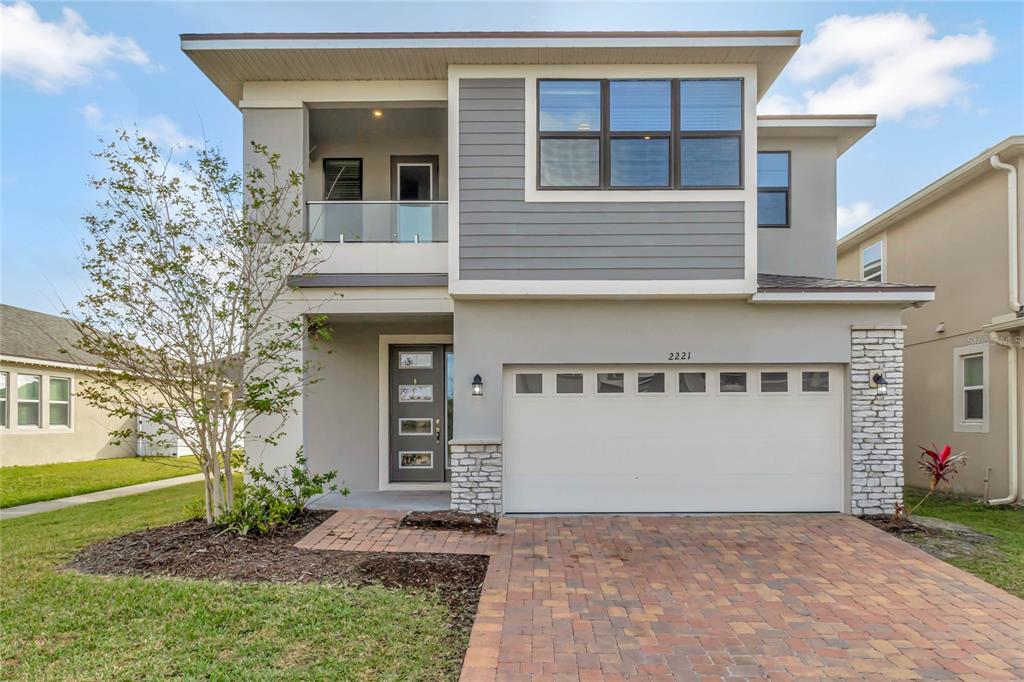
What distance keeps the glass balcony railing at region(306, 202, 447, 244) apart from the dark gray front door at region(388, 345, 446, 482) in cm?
204

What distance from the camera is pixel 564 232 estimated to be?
7.84 m

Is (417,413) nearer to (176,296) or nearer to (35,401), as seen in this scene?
(176,296)

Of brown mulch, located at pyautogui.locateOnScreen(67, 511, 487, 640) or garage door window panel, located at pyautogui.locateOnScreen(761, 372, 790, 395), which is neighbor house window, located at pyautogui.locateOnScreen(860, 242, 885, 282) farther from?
brown mulch, located at pyautogui.locateOnScreen(67, 511, 487, 640)

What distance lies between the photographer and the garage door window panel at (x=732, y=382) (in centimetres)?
812

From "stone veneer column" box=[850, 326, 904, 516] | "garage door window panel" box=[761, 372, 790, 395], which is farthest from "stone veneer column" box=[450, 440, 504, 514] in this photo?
"stone veneer column" box=[850, 326, 904, 516]

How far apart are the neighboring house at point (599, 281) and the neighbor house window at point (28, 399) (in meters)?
10.5

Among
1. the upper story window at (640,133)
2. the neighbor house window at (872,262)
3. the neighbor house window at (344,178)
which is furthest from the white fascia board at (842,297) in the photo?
the neighbor house window at (344,178)

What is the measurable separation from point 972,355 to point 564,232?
320 inches

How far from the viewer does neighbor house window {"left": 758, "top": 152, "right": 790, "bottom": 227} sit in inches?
398

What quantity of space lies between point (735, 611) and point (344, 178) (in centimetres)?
847

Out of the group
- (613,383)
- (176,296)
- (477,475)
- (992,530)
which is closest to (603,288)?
(613,383)

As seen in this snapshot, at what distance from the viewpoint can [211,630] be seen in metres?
4.27

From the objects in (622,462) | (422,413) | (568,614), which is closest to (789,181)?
(622,462)

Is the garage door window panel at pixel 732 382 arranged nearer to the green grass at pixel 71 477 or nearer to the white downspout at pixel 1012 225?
the white downspout at pixel 1012 225
